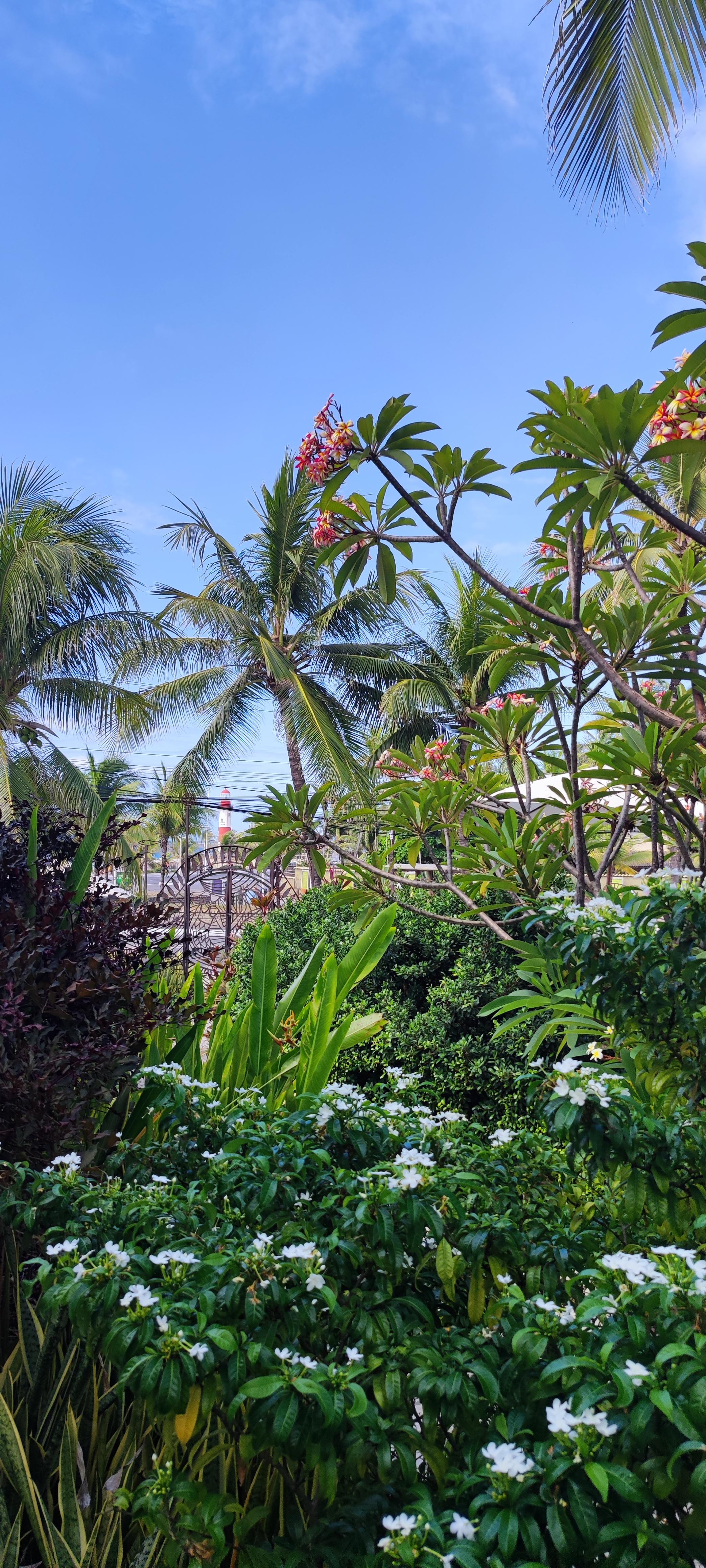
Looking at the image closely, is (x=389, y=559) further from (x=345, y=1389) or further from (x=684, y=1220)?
(x=345, y=1389)

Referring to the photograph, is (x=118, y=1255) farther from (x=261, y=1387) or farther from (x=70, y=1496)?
(x=70, y=1496)

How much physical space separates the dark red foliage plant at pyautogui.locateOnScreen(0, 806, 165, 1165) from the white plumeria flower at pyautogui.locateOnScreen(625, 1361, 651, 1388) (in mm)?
1168

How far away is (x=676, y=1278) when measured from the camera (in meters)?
1.09

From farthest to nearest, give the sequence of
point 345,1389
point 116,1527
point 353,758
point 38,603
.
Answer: point 353,758, point 38,603, point 116,1527, point 345,1389

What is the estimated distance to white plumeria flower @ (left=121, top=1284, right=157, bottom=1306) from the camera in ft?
3.63

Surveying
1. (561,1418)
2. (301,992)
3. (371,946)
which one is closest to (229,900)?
(301,992)

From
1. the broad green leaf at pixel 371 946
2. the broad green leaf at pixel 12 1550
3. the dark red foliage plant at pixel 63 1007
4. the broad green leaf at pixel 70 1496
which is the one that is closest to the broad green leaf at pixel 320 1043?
the broad green leaf at pixel 371 946

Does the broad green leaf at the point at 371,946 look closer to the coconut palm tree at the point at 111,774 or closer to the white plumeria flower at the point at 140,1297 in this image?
the white plumeria flower at the point at 140,1297

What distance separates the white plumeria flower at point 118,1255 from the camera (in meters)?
1.21

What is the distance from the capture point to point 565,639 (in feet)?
7.80

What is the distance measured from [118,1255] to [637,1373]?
0.69 metres

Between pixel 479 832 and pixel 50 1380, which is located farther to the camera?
pixel 479 832

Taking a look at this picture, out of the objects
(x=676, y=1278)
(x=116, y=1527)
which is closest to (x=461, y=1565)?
(x=676, y=1278)

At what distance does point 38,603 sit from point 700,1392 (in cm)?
1385
